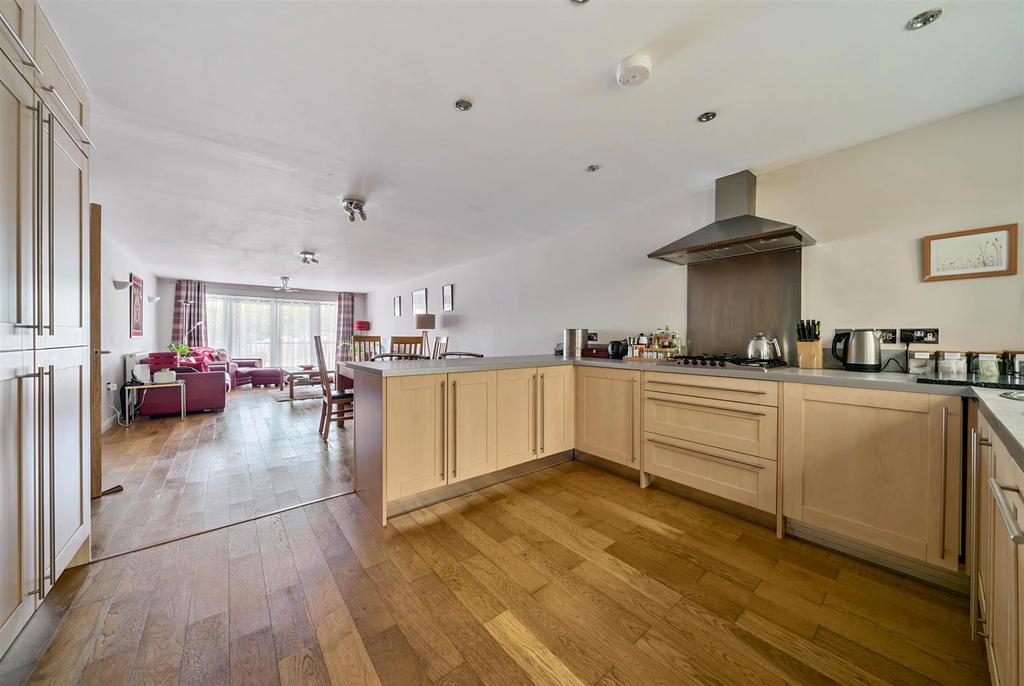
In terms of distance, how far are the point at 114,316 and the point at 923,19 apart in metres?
7.27

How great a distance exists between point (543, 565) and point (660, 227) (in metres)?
2.72

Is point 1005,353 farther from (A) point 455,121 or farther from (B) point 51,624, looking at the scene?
(B) point 51,624

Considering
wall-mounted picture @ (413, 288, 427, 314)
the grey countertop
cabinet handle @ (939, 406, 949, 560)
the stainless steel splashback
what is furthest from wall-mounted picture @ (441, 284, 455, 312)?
cabinet handle @ (939, 406, 949, 560)

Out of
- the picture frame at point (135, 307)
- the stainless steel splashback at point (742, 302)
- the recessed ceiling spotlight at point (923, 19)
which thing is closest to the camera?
the recessed ceiling spotlight at point (923, 19)

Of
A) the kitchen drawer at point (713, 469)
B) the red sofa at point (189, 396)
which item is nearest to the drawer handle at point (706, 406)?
the kitchen drawer at point (713, 469)

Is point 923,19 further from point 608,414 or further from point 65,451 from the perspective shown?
point 65,451

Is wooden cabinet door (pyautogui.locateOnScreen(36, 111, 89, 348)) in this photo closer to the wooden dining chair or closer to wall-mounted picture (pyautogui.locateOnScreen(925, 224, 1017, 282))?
the wooden dining chair

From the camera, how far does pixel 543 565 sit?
5.56 ft

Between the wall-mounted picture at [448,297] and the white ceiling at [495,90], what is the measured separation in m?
2.83

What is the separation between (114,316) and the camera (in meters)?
4.49

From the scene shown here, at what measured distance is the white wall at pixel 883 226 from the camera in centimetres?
177

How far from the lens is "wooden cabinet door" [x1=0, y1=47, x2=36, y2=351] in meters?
1.09

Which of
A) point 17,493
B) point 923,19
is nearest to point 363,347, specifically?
point 17,493

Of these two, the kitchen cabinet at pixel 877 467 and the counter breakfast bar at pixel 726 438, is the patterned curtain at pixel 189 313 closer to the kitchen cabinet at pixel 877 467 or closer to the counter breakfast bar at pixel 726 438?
the counter breakfast bar at pixel 726 438
